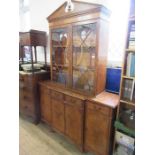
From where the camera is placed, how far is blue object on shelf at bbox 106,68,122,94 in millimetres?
2047

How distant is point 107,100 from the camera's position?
185 cm

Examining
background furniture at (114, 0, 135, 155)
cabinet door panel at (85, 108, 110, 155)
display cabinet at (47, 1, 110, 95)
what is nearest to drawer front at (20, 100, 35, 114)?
display cabinet at (47, 1, 110, 95)

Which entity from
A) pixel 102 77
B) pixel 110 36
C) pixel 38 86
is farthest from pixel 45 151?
pixel 110 36

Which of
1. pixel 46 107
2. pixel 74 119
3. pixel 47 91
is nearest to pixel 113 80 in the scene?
pixel 74 119

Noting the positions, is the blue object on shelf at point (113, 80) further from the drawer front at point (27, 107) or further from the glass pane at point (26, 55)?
the glass pane at point (26, 55)

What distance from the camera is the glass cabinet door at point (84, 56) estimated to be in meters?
1.98

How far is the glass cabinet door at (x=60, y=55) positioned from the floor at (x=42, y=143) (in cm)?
95

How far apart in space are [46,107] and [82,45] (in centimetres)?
131

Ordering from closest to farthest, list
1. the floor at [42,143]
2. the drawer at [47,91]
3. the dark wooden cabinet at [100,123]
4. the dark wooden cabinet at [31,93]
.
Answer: the dark wooden cabinet at [100,123]
the floor at [42,143]
the drawer at [47,91]
the dark wooden cabinet at [31,93]

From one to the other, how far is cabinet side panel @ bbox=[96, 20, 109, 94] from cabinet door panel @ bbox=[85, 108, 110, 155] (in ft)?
1.18

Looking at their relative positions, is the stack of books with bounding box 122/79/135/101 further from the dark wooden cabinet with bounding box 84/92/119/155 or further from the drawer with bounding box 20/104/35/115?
the drawer with bounding box 20/104/35/115

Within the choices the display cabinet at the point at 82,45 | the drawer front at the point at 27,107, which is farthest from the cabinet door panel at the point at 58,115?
the drawer front at the point at 27,107
